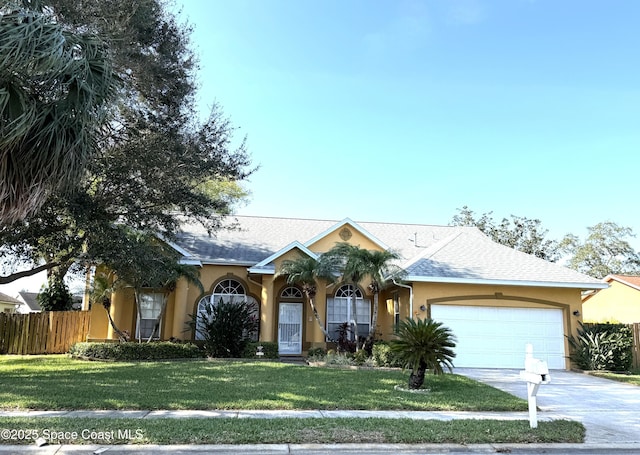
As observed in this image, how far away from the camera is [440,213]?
3872 cm

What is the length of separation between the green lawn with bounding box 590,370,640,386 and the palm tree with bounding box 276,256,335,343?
359 inches

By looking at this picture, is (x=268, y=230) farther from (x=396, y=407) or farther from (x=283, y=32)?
(x=396, y=407)

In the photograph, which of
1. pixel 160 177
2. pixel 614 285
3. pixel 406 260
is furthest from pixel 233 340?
pixel 614 285

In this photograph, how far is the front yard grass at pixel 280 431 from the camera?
6.27 meters

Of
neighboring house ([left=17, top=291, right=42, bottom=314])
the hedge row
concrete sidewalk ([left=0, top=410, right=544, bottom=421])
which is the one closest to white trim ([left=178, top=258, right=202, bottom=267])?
the hedge row

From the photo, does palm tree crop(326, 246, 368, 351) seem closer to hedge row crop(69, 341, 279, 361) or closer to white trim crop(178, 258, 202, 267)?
hedge row crop(69, 341, 279, 361)

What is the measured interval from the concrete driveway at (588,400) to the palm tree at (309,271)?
17.6 ft

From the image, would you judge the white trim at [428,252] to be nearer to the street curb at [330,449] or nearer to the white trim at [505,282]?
the white trim at [505,282]

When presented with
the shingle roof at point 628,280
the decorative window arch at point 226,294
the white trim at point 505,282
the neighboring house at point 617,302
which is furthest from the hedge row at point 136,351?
the shingle roof at point 628,280

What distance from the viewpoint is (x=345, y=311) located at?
62.1 feet

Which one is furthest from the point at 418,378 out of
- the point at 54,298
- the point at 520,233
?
the point at 520,233

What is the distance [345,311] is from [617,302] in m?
18.4

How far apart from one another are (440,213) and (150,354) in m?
28.9

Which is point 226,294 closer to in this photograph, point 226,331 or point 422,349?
point 226,331
